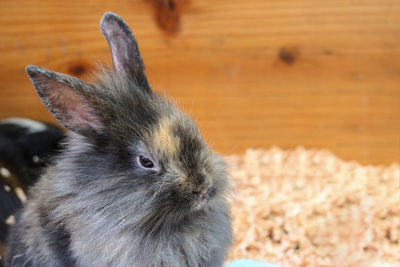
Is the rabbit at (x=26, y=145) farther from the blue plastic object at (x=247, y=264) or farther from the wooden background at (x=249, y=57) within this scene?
A: the blue plastic object at (x=247, y=264)

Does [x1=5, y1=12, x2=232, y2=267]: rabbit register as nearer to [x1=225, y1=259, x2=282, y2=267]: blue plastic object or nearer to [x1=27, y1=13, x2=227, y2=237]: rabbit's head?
[x1=27, y1=13, x2=227, y2=237]: rabbit's head

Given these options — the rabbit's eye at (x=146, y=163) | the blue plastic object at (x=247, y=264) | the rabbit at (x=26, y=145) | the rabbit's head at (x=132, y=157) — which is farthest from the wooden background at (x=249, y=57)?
the rabbit's eye at (x=146, y=163)

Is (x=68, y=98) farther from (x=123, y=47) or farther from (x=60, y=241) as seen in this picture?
(x=60, y=241)

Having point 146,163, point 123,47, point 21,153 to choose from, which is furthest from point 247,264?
point 21,153

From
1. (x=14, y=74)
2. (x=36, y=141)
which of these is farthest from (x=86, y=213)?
(x=14, y=74)

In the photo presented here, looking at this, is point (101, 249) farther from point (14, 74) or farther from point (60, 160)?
point (14, 74)

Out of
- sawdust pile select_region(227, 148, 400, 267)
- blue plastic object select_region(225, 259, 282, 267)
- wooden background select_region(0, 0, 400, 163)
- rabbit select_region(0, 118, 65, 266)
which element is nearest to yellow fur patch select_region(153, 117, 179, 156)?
sawdust pile select_region(227, 148, 400, 267)
